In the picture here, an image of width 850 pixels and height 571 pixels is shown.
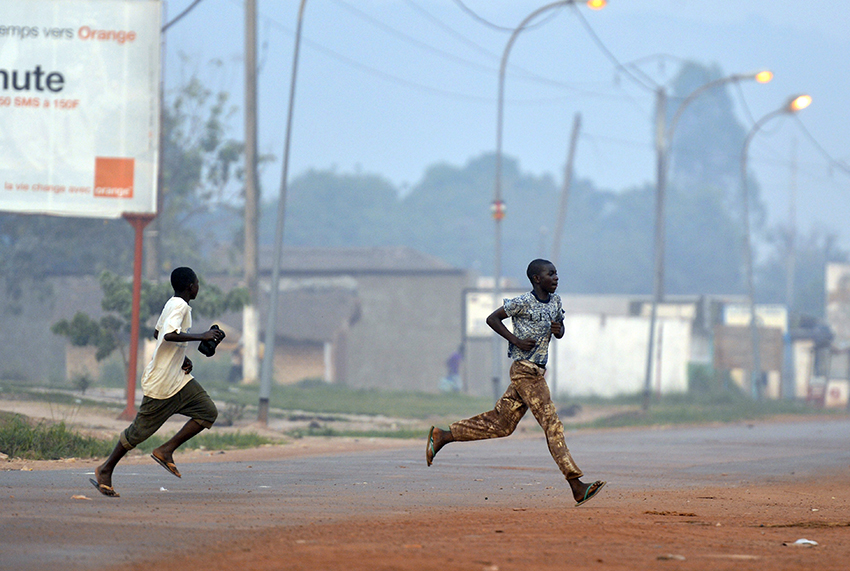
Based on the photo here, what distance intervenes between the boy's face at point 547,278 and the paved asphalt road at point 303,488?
5.63ft

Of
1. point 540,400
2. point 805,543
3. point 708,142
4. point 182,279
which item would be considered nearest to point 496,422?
point 540,400

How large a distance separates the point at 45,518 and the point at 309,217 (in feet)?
290

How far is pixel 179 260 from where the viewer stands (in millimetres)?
40312

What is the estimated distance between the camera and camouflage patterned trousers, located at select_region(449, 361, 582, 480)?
823 centimetres

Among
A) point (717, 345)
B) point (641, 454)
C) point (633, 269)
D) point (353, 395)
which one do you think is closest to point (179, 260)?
point (353, 395)

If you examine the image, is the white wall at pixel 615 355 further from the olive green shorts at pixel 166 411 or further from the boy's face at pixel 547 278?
the olive green shorts at pixel 166 411

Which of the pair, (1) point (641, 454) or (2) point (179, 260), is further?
(2) point (179, 260)

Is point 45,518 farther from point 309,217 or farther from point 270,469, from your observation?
point 309,217

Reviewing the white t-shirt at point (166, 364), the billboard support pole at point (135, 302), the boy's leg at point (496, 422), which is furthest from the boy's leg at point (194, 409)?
the billboard support pole at point (135, 302)

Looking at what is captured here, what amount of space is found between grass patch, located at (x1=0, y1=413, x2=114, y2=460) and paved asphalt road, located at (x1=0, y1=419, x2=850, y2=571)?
58.0 inches

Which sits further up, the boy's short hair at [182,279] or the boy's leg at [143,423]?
the boy's short hair at [182,279]

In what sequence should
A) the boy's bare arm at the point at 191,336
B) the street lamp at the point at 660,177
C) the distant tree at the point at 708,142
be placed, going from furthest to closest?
1. the distant tree at the point at 708,142
2. the street lamp at the point at 660,177
3. the boy's bare arm at the point at 191,336

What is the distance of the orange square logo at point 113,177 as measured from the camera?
18.8 m

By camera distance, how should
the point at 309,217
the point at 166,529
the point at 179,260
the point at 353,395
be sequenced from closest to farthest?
the point at 166,529 → the point at 353,395 → the point at 179,260 → the point at 309,217
